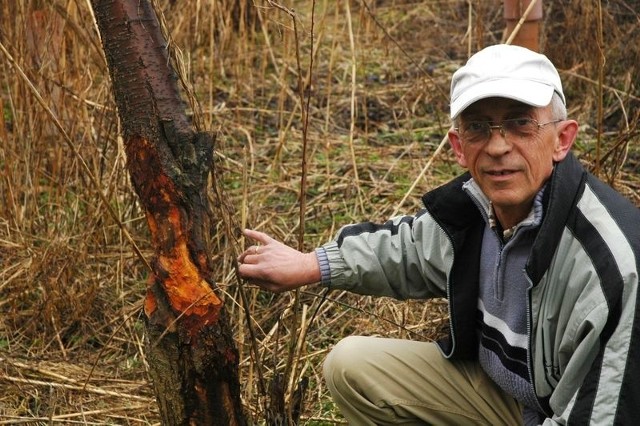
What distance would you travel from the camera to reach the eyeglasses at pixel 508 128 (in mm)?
2375

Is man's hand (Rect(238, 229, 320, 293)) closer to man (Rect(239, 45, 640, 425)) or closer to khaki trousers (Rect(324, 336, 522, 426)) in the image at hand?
man (Rect(239, 45, 640, 425))

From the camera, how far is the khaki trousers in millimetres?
2803

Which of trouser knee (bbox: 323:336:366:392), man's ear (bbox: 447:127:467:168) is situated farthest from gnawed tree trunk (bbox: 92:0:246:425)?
man's ear (bbox: 447:127:467:168)

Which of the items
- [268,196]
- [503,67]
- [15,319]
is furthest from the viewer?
[268,196]

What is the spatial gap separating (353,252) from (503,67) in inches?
28.8

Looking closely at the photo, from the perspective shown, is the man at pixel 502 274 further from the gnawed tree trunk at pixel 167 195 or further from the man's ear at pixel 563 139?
the gnawed tree trunk at pixel 167 195

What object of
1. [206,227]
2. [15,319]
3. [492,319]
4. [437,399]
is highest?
[206,227]

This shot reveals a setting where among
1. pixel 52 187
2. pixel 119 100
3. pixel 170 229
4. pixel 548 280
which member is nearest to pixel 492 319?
pixel 548 280

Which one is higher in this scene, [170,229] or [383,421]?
[170,229]

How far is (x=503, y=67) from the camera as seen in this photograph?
2.36m

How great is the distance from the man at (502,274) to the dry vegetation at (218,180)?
271 millimetres

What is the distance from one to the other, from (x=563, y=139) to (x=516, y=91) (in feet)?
0.69

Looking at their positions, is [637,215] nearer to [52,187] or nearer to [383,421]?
[383,421]

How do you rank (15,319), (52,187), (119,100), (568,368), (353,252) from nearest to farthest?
(568,368) → (119,100) → (353,252) → (15,319) → (52,187)
